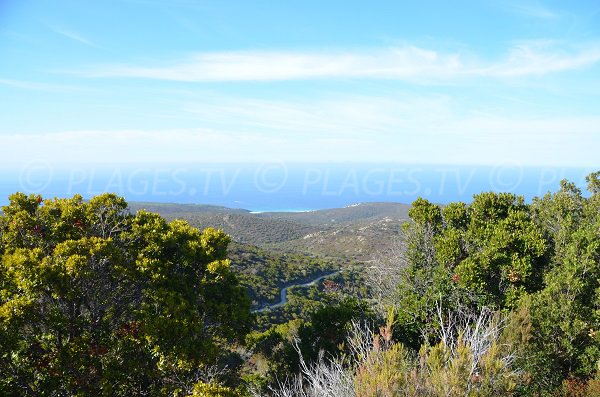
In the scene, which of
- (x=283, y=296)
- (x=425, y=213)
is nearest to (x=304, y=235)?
(x=283, y=296)

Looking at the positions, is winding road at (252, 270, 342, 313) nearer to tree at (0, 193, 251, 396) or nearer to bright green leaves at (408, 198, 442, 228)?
bright green leaves at (408, 198, 442, 228)

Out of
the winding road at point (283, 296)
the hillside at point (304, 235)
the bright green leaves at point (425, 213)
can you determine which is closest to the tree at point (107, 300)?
the bright green leaves at point (425, 213)

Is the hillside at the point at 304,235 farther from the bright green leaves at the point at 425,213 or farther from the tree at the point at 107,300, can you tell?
the tree at the point at 107,300

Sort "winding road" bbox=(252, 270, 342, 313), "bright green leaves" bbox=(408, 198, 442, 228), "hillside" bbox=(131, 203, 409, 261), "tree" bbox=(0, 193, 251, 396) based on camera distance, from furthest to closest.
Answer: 1. "hillside" bbox=(131, 203, 409, 261)
2. "winding road" bbox=(252, 270, 342, 313)
3. "bright green leaves" bbox=(408, 198, 442, 228)
4. "tree" bbox=(0, 193, 251, 396)

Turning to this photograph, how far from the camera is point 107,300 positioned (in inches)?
399

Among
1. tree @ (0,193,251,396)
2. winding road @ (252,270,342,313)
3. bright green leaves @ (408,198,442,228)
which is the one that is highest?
bright green leaves @ (408,198,442,228)

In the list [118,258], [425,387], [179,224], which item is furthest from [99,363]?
[425,387]

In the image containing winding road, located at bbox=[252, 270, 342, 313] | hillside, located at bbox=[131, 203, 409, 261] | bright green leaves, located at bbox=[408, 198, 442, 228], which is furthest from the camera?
hillside, located at bbox=[131, 203, 409, 261]

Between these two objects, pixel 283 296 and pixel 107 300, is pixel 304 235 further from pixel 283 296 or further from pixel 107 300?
pixel 107 300

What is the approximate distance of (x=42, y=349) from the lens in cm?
877

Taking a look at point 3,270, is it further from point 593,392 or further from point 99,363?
point 593,392

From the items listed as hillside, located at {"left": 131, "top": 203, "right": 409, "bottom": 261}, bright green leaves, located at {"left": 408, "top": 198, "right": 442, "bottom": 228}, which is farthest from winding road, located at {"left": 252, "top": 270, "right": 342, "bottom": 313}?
bright green leaves, located at {"left": 408, "top": 198, "right": 442, "bottom": 228}

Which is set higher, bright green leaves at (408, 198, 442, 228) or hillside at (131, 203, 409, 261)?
bright green leaves at (408, 198, 442, 228)

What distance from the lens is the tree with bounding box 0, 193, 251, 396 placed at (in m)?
8.32
